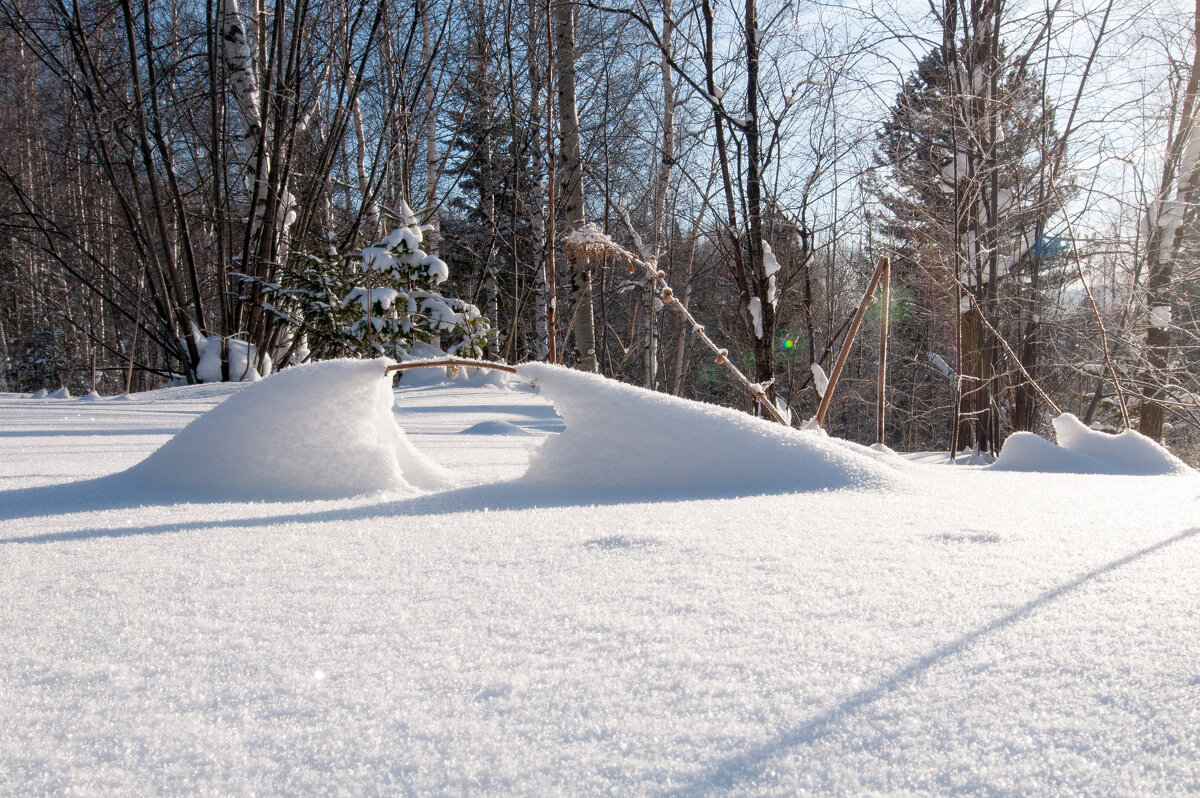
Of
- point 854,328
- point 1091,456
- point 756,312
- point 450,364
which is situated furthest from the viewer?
point 756,312

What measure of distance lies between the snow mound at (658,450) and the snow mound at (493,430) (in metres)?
1.42

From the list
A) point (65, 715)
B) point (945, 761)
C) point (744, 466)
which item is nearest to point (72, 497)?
point (65, 715)

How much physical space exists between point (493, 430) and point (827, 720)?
2534mm

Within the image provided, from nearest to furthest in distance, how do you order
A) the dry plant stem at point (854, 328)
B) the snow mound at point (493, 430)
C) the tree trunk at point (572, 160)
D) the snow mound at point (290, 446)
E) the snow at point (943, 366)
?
1. the snow mound at point (290, 446)
2. the dry plant stem at point (854, 328)
3. the snow mound at point (493, 430)
4. the tree trunk at point (572, 160)
5. the snow at point (943, 366)

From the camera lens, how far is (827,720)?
47 centimetres

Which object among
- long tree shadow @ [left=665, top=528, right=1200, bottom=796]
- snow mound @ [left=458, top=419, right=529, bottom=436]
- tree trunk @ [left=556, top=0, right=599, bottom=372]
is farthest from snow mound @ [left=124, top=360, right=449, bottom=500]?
tree trunk @ [left=556, top=0, right=599, bottom=372]

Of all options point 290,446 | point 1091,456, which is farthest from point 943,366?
point 290,446

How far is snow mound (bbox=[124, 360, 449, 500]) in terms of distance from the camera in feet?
4.71

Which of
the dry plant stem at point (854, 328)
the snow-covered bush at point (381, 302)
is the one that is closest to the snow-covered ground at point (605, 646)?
the dry plant stem at point (854, 328)

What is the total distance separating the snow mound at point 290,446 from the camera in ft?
4.71

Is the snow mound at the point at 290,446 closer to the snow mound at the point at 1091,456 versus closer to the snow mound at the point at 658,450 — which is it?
the snow mound at the point at 658,450

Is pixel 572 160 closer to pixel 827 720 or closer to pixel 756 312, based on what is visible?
pixel 756 312

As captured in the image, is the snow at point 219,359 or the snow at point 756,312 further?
the snow at point 219,359

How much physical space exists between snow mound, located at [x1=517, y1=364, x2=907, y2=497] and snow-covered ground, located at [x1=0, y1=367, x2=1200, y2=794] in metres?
0.12
